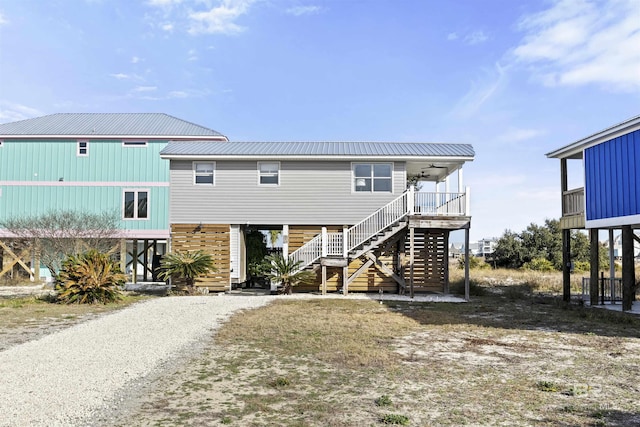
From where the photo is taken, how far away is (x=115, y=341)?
1066 cm

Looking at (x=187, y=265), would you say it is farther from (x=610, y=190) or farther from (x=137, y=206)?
(x=610, y=190)

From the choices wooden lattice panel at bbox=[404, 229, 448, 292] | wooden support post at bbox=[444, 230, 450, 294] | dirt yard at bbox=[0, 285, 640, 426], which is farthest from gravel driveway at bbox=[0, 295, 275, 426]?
wooden support post at bbox=[444, 230, 450, 294]

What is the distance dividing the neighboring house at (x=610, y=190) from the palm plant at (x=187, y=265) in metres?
13.5

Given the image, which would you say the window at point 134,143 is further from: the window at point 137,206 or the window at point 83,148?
the window at point 137,206

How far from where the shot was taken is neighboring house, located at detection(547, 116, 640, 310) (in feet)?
51.7

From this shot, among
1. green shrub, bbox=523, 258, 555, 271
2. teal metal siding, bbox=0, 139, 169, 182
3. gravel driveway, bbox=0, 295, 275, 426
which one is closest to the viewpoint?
gravel driveway, bbox=0, 295, 275, 426

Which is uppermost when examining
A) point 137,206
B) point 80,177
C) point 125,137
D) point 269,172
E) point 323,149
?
A: point 125,137

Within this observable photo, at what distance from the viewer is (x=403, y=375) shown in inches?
310

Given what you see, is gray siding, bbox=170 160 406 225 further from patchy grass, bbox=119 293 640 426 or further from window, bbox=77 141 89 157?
patchy grass, bbox=119 293 640 426

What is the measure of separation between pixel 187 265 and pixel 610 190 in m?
14.9

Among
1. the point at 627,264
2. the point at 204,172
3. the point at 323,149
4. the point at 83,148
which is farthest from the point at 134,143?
the point at 627,264

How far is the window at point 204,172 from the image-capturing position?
887 inches

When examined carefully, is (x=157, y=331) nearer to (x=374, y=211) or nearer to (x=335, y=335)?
(x=335, y=335)

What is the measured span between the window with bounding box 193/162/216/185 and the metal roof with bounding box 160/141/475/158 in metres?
0.60
